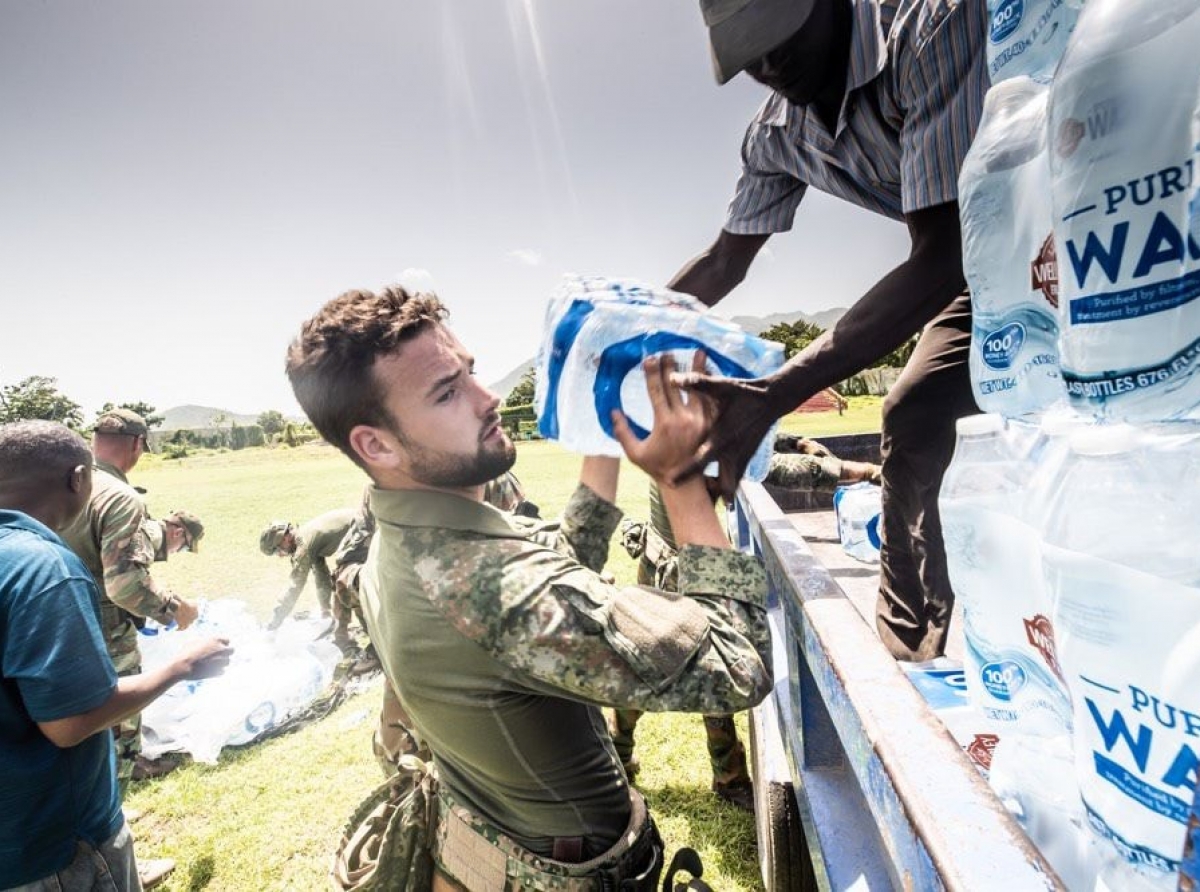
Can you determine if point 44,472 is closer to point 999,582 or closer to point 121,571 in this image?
point 121,571

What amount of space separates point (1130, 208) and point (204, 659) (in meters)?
3.09

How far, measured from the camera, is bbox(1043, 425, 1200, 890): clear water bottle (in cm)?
58

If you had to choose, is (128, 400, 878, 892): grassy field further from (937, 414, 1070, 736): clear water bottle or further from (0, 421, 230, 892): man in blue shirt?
(937, 414, 1070, 736): clear water bottle

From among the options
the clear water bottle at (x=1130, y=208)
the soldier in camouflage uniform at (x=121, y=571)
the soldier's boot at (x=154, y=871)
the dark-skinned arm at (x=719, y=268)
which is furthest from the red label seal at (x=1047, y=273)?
the soldier in camouflage uniform at (x=121, y=571)

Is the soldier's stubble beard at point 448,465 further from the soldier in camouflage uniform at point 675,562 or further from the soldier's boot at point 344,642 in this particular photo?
the soldier's boot at point 344,642

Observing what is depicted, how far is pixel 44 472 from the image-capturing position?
256 centimetres

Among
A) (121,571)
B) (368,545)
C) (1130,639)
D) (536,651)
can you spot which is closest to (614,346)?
(536,651)

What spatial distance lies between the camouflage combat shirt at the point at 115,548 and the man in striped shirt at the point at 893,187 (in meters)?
4.23

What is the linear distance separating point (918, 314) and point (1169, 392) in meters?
0.87

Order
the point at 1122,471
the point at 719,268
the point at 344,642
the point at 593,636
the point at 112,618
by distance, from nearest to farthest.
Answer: the point at 1122,471, the point at 593,636, the point at 719,268, the point at 112,618, the point at 344,642

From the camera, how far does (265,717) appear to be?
5.08m

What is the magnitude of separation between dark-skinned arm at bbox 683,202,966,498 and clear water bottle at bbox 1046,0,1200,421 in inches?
28.1

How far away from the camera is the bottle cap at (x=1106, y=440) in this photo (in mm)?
725

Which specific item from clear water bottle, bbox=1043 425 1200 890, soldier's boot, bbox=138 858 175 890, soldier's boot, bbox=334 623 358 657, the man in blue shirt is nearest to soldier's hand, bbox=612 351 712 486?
clear water bottle, bbox=1043 425 1200 890
